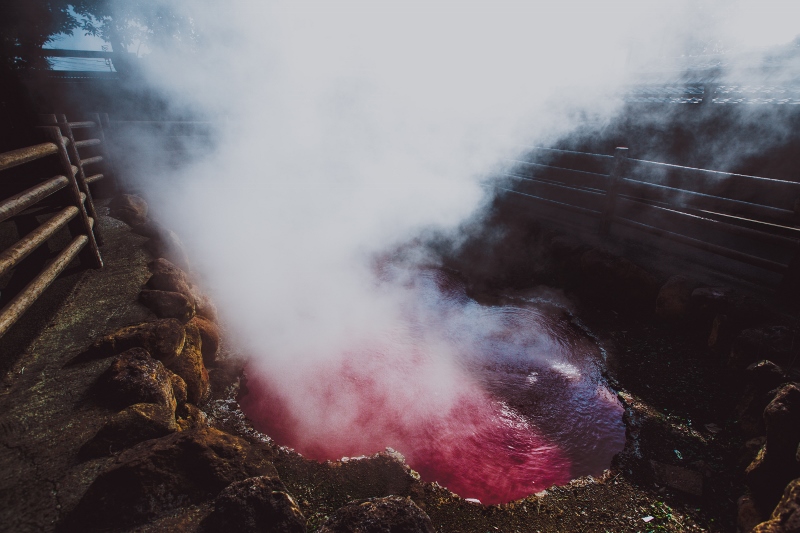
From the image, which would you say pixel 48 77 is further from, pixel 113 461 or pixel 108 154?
pixel 113 461

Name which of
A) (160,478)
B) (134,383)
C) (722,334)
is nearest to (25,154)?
(134,383)

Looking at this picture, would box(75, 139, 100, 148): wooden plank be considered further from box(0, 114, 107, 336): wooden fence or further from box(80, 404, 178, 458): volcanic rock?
box(80, 404, 178, 458): volcanic rock

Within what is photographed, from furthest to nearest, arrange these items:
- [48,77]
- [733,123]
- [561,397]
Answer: [48,77] → [733,123] → [561,397]

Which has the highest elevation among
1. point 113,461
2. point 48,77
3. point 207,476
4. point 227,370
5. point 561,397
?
point 48,77

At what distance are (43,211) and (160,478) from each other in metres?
3.48

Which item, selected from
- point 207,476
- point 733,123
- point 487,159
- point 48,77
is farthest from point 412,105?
point 48,77

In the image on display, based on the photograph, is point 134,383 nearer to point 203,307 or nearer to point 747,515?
point 203,307

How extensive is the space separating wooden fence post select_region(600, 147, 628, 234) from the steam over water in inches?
76.1

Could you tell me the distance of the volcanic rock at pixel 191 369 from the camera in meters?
3.23

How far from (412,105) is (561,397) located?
8.57 metres

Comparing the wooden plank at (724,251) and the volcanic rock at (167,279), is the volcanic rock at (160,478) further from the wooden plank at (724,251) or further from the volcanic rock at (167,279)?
the wooden plank at (724,251)

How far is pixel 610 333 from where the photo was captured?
15.0 feet

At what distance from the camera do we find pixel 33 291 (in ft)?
9.07

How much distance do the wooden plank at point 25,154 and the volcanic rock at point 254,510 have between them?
2.53 m
